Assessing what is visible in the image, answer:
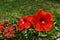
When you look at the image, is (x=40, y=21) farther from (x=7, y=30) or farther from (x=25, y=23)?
(x=7, y=30)

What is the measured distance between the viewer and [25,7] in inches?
393

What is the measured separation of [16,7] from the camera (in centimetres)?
992

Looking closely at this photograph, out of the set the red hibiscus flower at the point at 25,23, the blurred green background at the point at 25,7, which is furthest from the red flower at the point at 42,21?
the blurred green background at the point at 25,7

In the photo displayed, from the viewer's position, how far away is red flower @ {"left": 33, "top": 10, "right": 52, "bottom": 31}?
10.00 ft

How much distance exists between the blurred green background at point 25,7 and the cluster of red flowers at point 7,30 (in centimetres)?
505

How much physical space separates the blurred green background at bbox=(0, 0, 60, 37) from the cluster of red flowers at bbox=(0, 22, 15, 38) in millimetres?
5049

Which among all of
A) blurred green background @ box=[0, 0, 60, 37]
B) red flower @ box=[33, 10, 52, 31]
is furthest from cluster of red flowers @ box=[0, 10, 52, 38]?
blurred green background @ box=[0, 0, 60, 37]

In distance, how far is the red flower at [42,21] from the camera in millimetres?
3047

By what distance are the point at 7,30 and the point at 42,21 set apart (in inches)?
20.0

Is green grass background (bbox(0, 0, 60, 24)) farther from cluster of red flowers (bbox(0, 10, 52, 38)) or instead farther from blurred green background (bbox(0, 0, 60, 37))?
cluster of red flowers (bbox(0, 10, 52, 38))

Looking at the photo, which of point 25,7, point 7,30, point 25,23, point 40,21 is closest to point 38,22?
point 40,21

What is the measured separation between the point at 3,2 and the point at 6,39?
7282 millimetres

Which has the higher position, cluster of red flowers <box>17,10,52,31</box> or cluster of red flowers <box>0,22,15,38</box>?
cluster of red flowers <box>17,10,52,31</box>

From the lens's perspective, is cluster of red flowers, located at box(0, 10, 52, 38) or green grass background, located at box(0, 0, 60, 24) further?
green grass background, located at box(0, 0, 60, 24)
